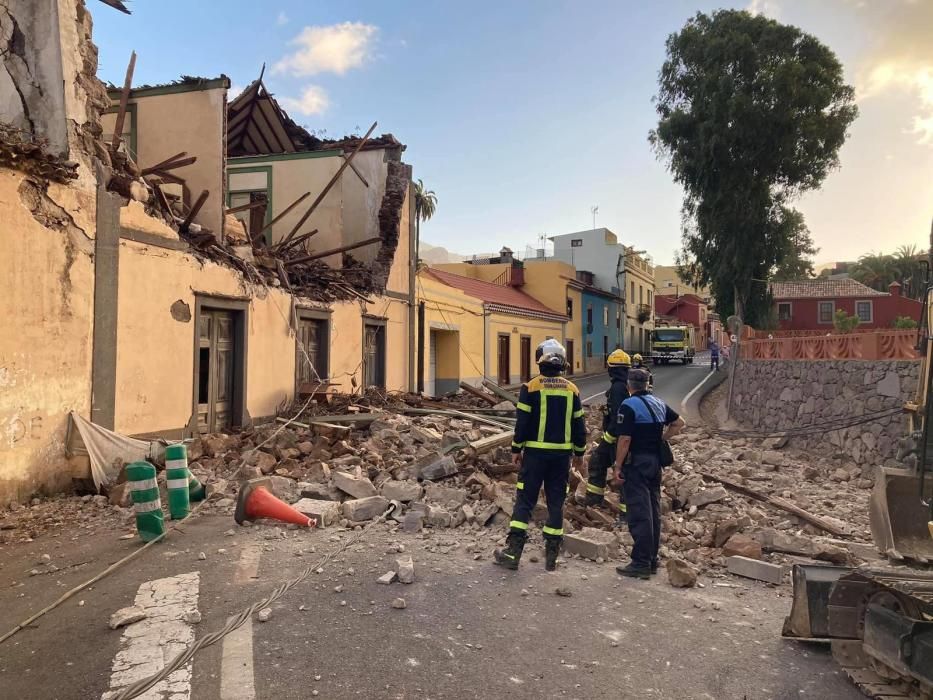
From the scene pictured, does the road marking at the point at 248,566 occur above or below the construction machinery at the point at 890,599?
below

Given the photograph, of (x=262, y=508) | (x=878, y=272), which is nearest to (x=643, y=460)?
(x=262, y=508)

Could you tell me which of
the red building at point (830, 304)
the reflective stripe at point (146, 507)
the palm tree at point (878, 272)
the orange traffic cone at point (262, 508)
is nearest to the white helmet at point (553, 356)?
the orange traffic cone at point (262, 508)

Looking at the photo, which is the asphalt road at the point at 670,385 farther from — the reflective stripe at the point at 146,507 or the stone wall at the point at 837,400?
the reflective stripe at the point at 146,507

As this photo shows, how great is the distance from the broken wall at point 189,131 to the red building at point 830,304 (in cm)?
4021

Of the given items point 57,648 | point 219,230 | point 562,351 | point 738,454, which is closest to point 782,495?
point 738,454

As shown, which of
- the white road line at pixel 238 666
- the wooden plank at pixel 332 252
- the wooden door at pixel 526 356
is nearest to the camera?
the white road line at pixel 238 666

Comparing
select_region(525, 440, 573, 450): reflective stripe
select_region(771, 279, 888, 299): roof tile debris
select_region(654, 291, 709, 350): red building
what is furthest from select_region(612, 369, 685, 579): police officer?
select_region(654, 291, 709, 350): red building

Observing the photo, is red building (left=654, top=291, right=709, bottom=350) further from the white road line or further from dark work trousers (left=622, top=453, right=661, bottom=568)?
the white road line

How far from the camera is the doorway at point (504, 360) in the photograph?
27078 mm

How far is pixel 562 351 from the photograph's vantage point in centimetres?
552

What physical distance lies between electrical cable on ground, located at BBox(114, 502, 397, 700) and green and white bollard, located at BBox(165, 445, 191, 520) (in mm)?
1949

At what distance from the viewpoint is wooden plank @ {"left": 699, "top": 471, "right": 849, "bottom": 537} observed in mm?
7281

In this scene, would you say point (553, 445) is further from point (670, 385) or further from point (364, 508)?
point (670, 385)

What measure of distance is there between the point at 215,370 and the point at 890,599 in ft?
30.9
